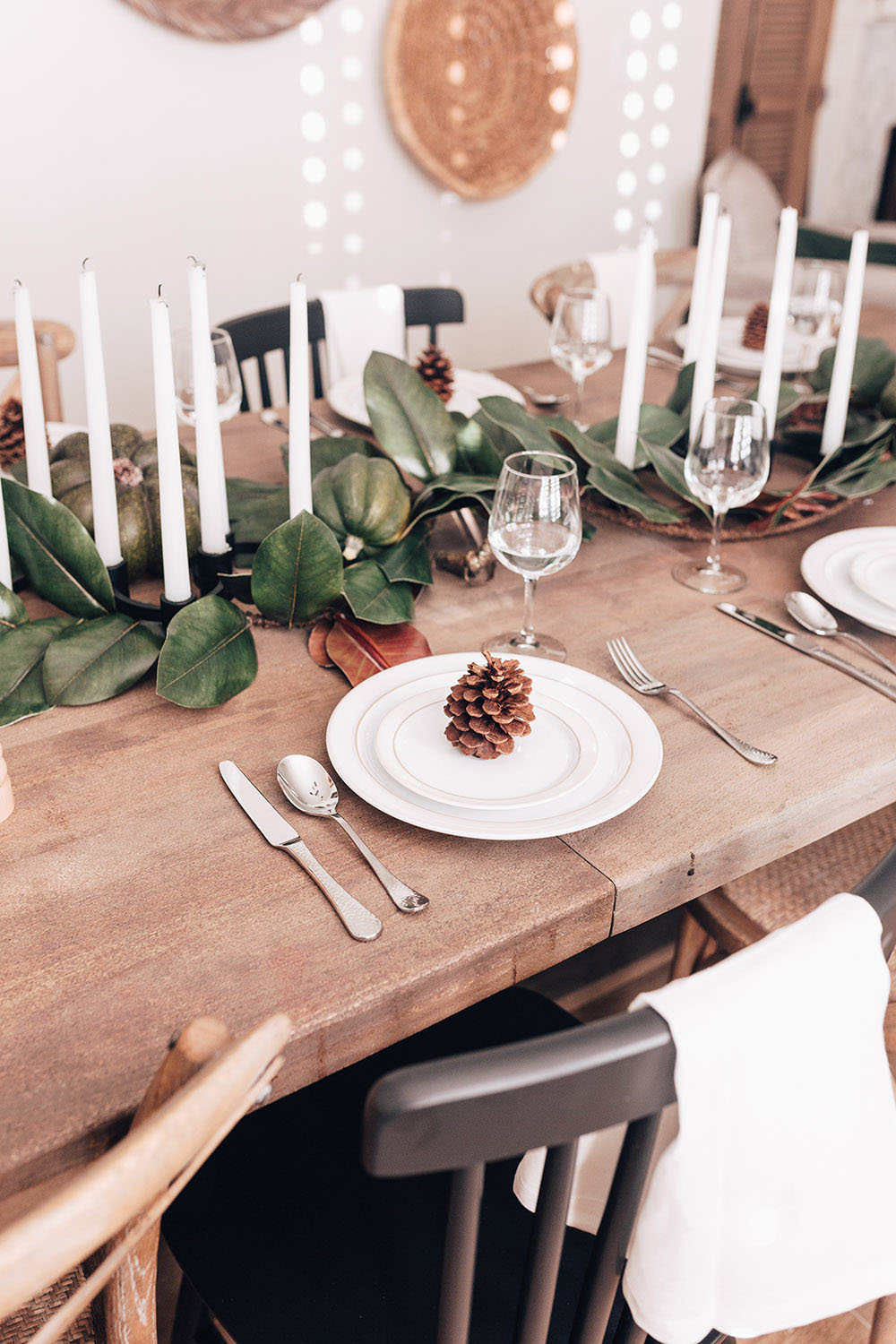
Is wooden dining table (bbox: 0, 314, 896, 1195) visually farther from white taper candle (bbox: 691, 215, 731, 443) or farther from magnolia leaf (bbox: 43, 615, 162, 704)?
white taper candle (bbox: 691, 215, 731, 443)

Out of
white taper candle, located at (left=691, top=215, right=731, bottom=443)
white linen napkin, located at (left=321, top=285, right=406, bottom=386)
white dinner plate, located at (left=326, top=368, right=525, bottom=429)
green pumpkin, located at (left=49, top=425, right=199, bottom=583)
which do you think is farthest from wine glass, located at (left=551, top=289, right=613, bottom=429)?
green pumpkin, located at (left=49, top=425, right=199, bottom=583)

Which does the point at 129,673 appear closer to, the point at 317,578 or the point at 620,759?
the point at 317,578

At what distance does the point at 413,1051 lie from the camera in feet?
3.10

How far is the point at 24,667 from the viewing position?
927 mm

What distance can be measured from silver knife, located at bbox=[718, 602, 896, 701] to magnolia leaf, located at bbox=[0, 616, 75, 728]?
0.64 m

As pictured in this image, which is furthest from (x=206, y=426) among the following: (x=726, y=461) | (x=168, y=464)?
(x=726, y=461)

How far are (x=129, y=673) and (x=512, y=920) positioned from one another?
42cm

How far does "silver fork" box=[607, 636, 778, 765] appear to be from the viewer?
864mm

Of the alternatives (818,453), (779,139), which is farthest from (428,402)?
(779,139)

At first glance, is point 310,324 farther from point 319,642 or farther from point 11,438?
point 319,642

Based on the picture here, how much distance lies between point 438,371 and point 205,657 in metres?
0.78

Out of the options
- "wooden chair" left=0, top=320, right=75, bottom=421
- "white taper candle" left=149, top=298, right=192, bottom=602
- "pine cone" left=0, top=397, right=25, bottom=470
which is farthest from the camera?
"wooden chair" left=0, top=320, right=75, bottom=421

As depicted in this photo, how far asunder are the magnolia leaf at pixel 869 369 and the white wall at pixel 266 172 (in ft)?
6.47

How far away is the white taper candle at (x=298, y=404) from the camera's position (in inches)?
35.7
